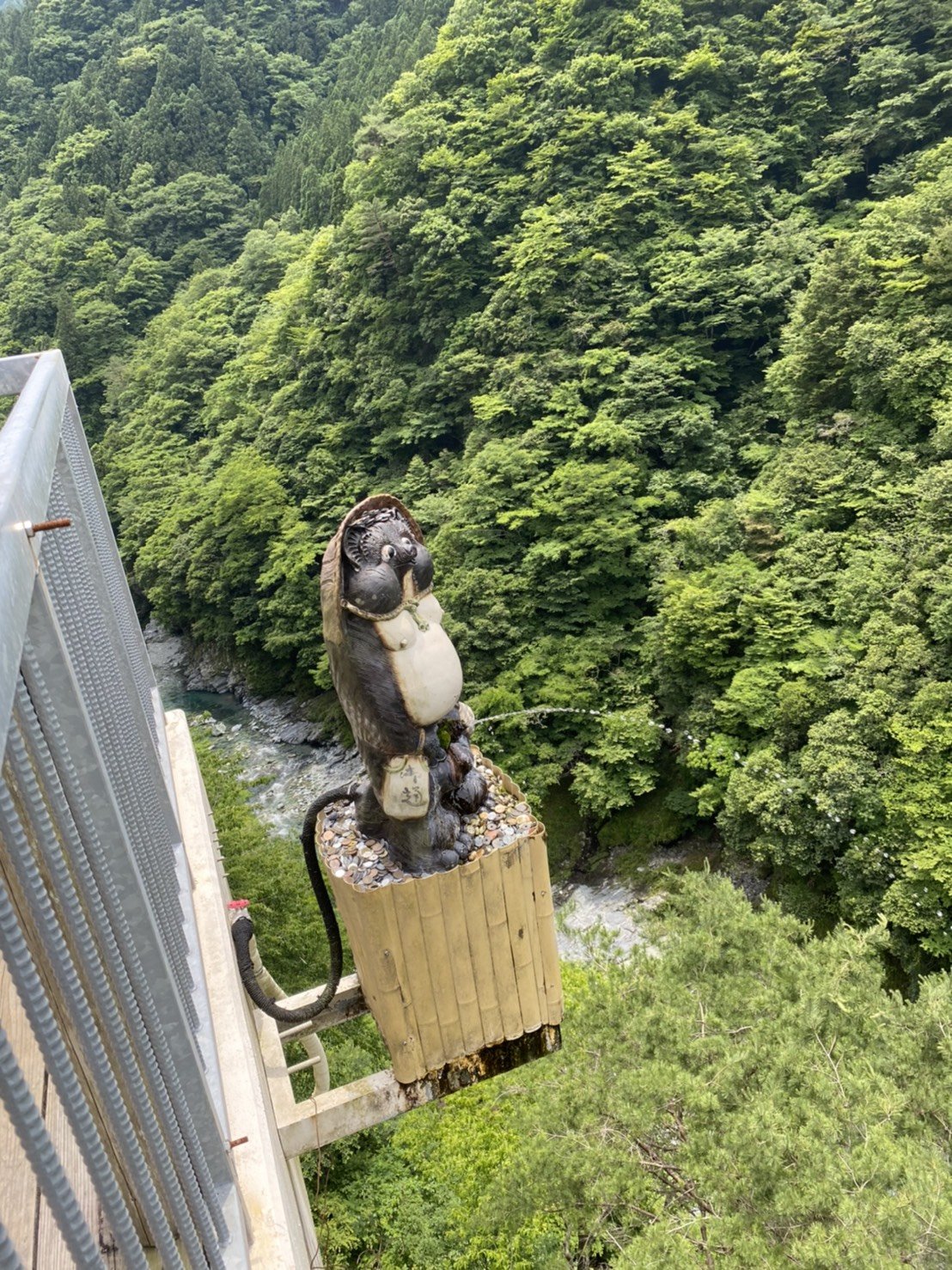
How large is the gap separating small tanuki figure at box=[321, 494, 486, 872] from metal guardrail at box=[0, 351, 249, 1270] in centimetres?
89

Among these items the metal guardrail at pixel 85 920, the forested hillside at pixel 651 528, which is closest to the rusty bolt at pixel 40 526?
the metal guardrail at pixel 85 920

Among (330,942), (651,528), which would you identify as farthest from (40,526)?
(651,528)

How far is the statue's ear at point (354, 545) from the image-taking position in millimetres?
3262

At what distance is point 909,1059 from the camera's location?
565 cm

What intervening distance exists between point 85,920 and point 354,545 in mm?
2056

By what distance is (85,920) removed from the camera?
1.42 metres

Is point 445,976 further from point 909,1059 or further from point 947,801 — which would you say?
point 947,801

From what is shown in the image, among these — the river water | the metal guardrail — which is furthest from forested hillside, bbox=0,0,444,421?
the metal guardrail

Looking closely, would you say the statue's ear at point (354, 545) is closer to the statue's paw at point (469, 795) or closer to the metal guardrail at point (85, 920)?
the metal guardrail at point (85, 920)

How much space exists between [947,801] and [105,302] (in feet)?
102

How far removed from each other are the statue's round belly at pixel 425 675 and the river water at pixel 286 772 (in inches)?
241

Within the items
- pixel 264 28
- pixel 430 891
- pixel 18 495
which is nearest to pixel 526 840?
pixel 430 891

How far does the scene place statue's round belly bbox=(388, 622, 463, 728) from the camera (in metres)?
3.30

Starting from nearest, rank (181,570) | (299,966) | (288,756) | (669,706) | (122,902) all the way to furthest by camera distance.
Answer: (122,902) < (299,966) < (669,706) < (288,756) < (181,570)
